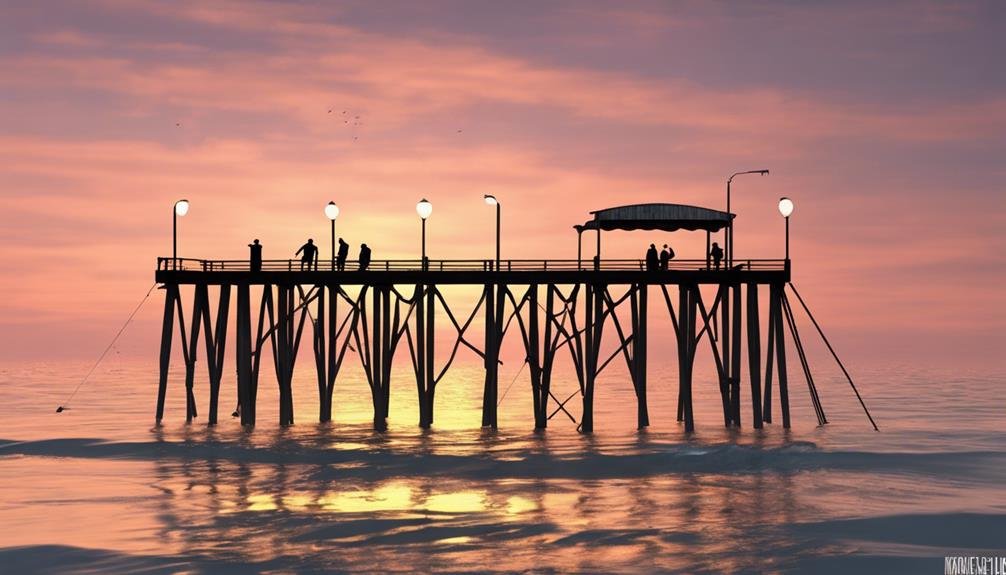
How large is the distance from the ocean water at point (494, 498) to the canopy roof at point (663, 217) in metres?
8.79

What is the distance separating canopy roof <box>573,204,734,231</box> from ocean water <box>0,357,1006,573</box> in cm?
879

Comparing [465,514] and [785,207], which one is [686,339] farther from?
[465,514]

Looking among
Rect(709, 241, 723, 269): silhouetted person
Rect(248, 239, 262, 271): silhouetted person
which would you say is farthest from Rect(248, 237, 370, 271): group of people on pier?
Rect(709, 241, 723, 269): silhouetted person

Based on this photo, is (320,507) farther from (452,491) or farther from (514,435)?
(514,435)

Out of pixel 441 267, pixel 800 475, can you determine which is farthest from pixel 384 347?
pixel 800 475

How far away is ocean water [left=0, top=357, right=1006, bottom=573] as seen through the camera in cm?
2895

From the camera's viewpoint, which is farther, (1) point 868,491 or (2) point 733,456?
(2) point 733,456

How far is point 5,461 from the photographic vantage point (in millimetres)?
47469

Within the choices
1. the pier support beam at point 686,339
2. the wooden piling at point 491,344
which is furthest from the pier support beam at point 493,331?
the pier support beam at point 686,339

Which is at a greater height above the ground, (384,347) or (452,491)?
(384,347)

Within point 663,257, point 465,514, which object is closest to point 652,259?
point 663,257

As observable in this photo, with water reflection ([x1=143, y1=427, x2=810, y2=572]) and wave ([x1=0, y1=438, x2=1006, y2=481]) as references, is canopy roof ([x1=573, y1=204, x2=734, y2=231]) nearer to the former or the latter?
wave ([x1=0, y1=438, x2=1006, y2=481])

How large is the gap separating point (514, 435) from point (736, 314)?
34.9 feet

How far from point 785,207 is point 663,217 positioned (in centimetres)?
506
